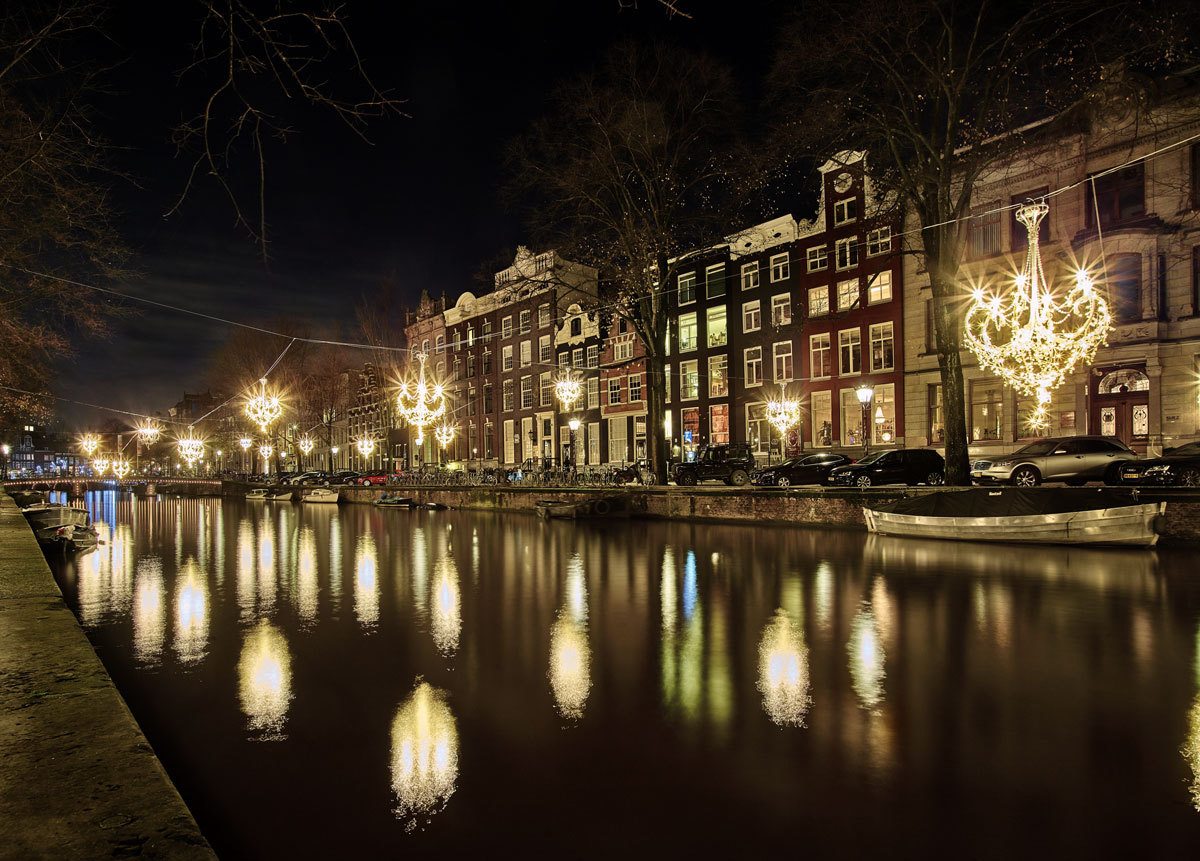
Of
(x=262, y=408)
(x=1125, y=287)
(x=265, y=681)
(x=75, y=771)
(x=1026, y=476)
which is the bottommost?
(x=265, y=681)

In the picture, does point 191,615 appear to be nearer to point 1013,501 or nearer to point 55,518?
point 55,518

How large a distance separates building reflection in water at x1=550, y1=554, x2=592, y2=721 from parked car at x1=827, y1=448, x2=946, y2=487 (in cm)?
1589

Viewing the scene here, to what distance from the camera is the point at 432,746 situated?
5070 mm

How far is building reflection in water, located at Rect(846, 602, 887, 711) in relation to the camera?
5.98 meters

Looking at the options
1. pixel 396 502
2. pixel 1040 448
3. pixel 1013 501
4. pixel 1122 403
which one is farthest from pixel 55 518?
pixel 1122 403

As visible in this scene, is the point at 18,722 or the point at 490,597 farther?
the point at 490,597

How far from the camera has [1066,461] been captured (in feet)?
67.1

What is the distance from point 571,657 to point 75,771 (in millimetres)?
4743

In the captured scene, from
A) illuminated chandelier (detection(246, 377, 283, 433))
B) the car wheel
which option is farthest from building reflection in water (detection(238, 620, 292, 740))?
illuminated chandelier (detection(246, 377, 283, 433))

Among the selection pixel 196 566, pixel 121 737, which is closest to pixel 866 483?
pixel 196 566

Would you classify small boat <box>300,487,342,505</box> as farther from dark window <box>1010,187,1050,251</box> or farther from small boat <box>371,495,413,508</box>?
dark window <box>1010,187,1050,251</box>

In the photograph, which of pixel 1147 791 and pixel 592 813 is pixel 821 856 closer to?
pixel 592 813

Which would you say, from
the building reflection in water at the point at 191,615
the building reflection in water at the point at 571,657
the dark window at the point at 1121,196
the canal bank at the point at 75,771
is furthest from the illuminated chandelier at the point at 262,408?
the dark window at the point at 1121,196

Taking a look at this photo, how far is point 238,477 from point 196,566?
63.5 meters
